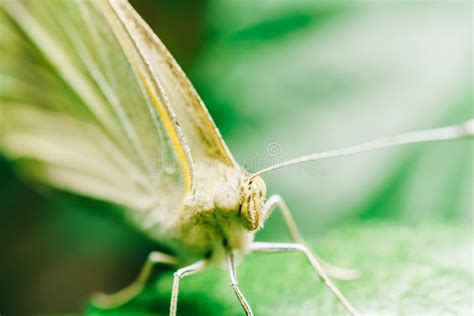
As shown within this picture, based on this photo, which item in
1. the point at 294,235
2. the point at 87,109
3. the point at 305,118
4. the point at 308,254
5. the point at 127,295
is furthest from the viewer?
the point at 305,118

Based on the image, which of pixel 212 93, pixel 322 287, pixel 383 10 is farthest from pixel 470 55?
pixel 322 287

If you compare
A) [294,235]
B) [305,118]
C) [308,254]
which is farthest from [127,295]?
[305,118]

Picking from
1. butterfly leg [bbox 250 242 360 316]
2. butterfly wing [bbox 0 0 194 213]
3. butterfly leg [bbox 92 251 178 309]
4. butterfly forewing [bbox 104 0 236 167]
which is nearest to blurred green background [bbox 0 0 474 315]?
butterfly wing [bbox 0 0 194 213]

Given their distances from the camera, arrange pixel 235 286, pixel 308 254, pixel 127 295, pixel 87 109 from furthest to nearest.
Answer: pixel 87 109 → pixel 127 295 → pixel 308 254 → pixel 235 286

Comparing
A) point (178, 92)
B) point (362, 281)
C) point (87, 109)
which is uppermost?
point (87, 109)

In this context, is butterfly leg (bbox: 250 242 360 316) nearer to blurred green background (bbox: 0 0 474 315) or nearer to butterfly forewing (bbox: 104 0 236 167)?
butterfly forewing (bbox: 104 0 236 167)

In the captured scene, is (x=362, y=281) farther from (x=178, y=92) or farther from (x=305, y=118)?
(x=305, y=118)

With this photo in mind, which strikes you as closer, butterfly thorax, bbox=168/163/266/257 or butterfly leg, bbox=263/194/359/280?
butterfly thorax, bbox=168/163/266/257
